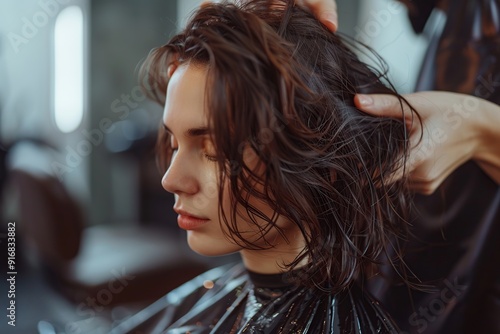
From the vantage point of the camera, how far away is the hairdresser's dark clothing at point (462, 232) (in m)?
0.88

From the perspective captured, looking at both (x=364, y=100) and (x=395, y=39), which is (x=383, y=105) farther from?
(x=395, y=39)

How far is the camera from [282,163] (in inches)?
25.6

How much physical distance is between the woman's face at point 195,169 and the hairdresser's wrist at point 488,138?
39cm

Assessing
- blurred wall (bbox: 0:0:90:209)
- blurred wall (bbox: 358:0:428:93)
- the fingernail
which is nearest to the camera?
the fingernail

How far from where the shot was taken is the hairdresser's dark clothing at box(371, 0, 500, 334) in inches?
34.8

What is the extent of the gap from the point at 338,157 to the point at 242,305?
0.30 m

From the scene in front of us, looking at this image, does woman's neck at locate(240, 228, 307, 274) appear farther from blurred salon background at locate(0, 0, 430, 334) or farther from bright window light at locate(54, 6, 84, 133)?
bright window light at locate(54, 6, 84, 133)

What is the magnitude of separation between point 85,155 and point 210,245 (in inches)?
36.8

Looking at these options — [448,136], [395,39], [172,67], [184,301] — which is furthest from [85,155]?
[448,136]

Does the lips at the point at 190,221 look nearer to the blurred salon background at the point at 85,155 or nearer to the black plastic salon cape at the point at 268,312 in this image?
the black plastic salon cape at the point at 268,312

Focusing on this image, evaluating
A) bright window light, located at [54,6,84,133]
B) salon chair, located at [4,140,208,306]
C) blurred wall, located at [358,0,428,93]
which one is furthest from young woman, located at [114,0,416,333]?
bright window light, located at [54,6,84,133]

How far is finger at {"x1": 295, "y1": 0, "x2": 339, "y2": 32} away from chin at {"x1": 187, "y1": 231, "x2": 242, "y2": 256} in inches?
14.4

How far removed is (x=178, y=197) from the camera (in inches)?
28.6

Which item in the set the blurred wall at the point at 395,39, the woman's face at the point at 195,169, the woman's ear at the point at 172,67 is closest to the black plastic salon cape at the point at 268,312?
the woman's face at the point at 195,169
